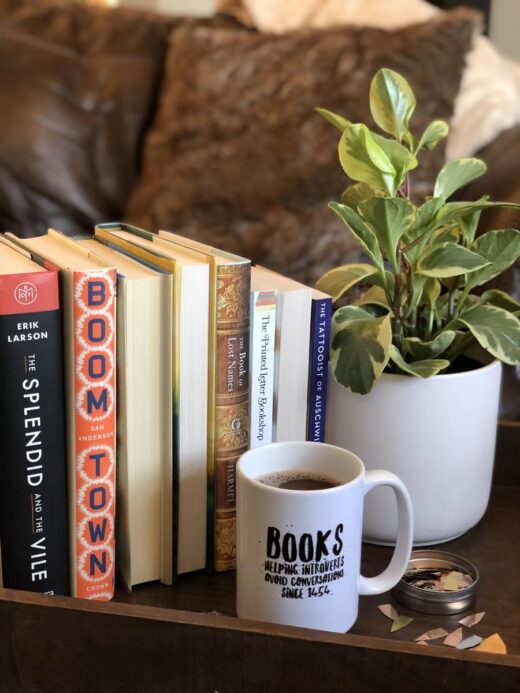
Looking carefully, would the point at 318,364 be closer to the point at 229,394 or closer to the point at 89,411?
the point at 229,394

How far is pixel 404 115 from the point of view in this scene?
0.76m

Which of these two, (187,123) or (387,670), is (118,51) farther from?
(387,670)

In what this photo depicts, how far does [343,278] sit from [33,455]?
0.32 meters

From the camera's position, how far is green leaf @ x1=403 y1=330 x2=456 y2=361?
74 cm

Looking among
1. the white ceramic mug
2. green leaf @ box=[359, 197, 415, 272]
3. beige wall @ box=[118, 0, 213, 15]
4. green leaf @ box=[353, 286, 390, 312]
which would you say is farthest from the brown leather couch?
the white ceramic mug

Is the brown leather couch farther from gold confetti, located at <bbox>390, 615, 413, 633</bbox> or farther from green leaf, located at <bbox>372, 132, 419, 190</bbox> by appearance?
gold confetti, located at <bbox>390, 615, 413, 633</bbox>

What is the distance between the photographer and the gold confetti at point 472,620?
0.66 m

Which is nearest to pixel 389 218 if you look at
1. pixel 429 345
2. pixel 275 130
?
pixel 429 345

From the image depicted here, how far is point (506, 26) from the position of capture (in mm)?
1991

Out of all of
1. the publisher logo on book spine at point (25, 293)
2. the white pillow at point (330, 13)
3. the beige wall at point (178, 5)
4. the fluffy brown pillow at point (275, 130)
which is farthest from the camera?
the beige wall at point (178, 5)

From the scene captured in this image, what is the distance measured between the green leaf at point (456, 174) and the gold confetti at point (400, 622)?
0.36 m

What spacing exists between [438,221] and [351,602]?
321mm

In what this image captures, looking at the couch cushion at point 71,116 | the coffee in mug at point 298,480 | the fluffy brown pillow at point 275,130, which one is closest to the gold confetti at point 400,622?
the coffee in mug at point 298,480

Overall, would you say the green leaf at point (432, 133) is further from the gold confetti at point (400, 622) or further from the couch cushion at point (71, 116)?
the couch cushion at point (71, 116)
